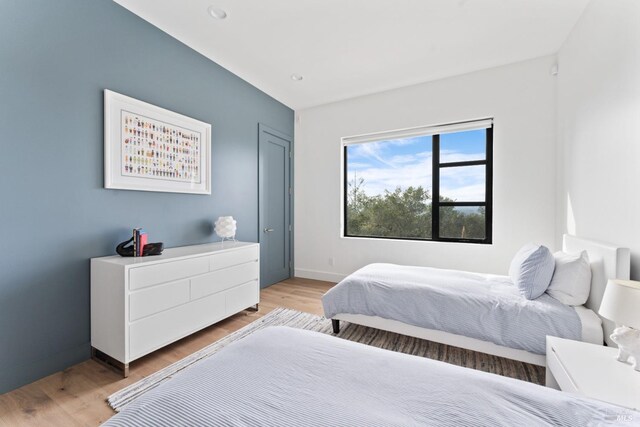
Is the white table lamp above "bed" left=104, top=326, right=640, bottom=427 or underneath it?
above

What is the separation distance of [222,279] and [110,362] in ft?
3.21

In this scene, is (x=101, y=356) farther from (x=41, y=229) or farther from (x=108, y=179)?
(x=108, y=179)

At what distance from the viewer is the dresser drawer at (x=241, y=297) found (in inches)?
104

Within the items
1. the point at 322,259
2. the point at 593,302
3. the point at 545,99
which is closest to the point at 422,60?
the point at 545,99

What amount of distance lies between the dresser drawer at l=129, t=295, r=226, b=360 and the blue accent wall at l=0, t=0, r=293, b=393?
0.48m

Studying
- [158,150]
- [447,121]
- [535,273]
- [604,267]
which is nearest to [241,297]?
[158,150]

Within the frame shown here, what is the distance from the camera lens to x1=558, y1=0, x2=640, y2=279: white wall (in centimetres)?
155

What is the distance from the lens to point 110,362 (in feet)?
6.51

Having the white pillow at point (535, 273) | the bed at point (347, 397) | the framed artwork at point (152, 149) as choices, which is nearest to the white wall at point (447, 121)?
the white pillow at point (535, 273)

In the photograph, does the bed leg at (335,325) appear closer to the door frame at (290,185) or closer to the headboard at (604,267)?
the door frame at (290,185)

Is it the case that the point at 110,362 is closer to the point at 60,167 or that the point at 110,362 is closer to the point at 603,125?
the point at 60,167

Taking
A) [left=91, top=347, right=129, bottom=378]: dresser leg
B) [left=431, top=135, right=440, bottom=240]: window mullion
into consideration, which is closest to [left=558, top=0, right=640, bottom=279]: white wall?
[left=431, top=135, right=440, bottom=240]: window mullion

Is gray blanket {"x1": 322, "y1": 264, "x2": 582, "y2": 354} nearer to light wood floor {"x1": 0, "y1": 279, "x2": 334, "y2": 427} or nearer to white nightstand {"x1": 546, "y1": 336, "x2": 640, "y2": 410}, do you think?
white nightstand {"x1": 546, "y1": 336, "x2": 640, "y2": 410}

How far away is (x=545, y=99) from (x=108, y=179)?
170 inches
